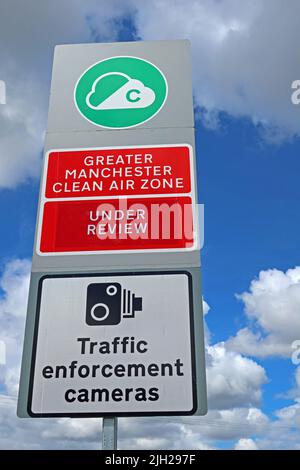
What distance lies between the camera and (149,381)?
2.47m

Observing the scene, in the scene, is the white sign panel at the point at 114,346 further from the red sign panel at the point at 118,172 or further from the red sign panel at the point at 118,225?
the red sign panel at the point at 118,172

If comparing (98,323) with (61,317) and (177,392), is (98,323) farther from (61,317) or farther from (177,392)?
(177,392)

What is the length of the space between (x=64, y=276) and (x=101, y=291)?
0.29 meters

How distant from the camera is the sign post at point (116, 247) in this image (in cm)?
248

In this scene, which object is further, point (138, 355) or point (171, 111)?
point (171, 111)

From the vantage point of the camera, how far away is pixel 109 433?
2.37 m

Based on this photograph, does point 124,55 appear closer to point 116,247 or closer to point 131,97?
point 131,97

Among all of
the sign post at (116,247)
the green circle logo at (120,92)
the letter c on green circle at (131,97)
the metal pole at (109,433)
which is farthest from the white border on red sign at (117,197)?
the metal pole at (109,433)

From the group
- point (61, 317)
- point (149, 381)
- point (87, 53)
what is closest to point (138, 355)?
point (149, 381)

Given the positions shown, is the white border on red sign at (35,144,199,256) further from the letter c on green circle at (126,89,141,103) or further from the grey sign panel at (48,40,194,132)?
the letter c on green circle at (126,89,141,103)

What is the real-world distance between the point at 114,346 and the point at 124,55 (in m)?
2.59

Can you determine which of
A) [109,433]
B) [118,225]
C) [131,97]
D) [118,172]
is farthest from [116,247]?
[131,97]

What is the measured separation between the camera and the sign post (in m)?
2.48
